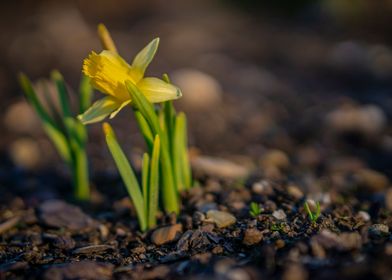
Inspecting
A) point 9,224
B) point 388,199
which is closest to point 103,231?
point 9,224

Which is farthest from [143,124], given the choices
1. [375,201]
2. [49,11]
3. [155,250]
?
[49,11]

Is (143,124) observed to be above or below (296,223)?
above

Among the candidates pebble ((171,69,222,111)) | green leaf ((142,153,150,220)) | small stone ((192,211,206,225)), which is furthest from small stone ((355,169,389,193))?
pebble ((171,69,222,111))

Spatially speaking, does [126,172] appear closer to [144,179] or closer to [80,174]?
[144,179]

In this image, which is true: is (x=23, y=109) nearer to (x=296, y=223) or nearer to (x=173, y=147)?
(x=173, y=147)

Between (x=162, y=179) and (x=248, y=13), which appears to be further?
(x=248, y=13)

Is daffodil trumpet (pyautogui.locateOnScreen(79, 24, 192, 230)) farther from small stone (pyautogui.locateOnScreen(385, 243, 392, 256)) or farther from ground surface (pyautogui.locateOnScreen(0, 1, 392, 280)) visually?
small stone (pyautogui.locateOnScreen(385, 243, 392, 256))
